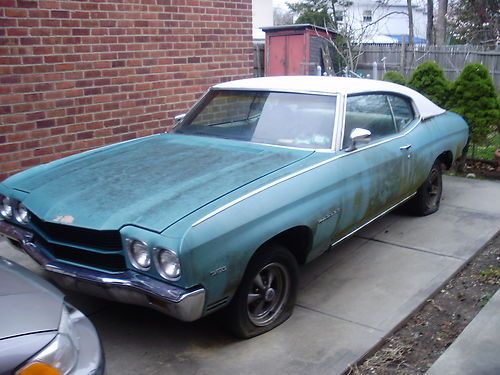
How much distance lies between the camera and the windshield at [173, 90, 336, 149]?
458cm

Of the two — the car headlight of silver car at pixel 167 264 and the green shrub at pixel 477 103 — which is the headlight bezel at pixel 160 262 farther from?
the green shrub at pixel 477 103

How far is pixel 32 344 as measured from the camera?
231 cm

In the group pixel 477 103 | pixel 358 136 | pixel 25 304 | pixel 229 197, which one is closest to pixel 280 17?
pixel 477 103

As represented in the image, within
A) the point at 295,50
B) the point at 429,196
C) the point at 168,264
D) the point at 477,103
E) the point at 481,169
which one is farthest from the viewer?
the point at 295,50

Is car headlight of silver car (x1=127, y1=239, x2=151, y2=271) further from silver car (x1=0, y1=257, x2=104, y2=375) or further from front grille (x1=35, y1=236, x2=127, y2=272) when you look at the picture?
silver car (x1=0, y1=257, x2=104, y2=375)

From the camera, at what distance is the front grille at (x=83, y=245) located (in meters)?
3.37

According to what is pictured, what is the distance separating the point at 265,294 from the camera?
3.82 m

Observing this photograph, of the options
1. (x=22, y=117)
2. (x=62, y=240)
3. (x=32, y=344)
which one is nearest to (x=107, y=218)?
(x=62, y=240)

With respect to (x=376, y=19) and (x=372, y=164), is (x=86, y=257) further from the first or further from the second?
(x=376, y=19)

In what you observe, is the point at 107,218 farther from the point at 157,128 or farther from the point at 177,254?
the point at 157,128

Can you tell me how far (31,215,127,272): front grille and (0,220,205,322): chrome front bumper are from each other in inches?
2.0

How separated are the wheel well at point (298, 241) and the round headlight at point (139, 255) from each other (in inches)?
39.6

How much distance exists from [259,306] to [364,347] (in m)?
0.72

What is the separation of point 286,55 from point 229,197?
1076 centimetres
